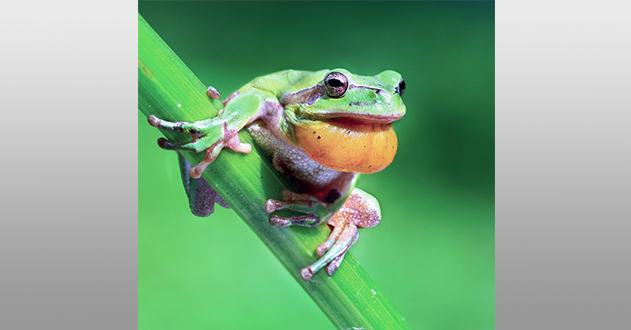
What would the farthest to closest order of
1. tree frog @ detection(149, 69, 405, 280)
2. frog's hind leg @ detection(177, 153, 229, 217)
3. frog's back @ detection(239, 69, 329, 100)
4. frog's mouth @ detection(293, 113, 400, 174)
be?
frog's hind leg @ detection(177, 153, 229, 217)
frog's back @ detection(239, 69, 329, 100)
frog's mouth @ detection(293, 113, 400, 174)
tree frog @ detection(149, 69, 405, 280)

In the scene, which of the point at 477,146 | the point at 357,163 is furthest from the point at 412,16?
the point at 357,163

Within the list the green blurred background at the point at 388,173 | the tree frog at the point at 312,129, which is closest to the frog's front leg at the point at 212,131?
the tree frog at the point at 312,129

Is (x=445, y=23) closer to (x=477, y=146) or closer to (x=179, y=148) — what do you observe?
(x=477, y=146)

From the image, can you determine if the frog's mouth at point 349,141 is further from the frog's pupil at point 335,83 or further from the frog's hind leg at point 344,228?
the frog's hind leg at point 344,228

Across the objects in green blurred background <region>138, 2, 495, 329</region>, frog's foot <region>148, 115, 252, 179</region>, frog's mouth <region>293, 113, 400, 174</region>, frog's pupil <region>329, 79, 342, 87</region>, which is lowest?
green blurred background <region>138, 2, 495, 329</region>

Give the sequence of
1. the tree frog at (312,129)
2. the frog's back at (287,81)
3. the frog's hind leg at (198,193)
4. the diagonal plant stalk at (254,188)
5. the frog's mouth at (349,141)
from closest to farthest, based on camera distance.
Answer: the diagonal plant stalk at (254,188) < the tree frog at (312,129) < the frog's mouth at (349,141) < the frog's back at (287,81) < the frog's hind leg at (198,193)

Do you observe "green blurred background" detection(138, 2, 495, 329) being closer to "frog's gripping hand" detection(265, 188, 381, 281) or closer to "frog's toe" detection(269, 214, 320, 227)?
"frog's gripping hand" detection(265, 188, 381, 281)

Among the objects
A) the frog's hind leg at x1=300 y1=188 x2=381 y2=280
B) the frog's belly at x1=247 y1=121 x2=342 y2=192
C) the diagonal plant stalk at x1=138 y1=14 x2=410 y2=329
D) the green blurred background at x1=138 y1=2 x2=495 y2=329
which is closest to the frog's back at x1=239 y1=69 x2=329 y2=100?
the frog's belly at x1=247 y1=121 x2=342 y2=192
